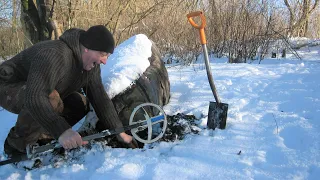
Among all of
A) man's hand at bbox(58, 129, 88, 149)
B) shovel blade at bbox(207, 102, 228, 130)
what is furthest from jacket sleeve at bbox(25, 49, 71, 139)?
shovel blade at bbox(207, 102, 228, 130)

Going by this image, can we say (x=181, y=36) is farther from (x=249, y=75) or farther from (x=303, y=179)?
(x=303, y=179)

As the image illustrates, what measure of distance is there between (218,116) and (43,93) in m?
1.40

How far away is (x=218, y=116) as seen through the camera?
246 cm

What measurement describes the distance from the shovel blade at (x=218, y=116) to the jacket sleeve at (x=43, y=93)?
1206mm

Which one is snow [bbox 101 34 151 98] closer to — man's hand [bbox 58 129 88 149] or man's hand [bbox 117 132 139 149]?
man's hand [bbox 117 132 139 149]

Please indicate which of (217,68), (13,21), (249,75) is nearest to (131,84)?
(249,75)

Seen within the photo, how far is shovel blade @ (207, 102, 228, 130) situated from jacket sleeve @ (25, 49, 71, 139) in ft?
3.96

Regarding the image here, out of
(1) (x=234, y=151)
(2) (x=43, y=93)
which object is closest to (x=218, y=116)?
(1) (x=234, y=151)

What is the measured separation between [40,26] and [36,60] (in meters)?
4.52

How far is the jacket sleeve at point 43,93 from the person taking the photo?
1775mm

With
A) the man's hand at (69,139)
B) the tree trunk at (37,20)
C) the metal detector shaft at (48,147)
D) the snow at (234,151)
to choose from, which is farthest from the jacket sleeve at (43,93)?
the tree trunk at (37,20)

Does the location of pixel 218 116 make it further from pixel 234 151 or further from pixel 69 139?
pixel 69 139

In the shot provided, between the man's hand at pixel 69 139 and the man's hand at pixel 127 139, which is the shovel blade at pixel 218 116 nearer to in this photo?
the man's hand at pixel 127 139

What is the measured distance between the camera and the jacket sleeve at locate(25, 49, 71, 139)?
5.82ft
